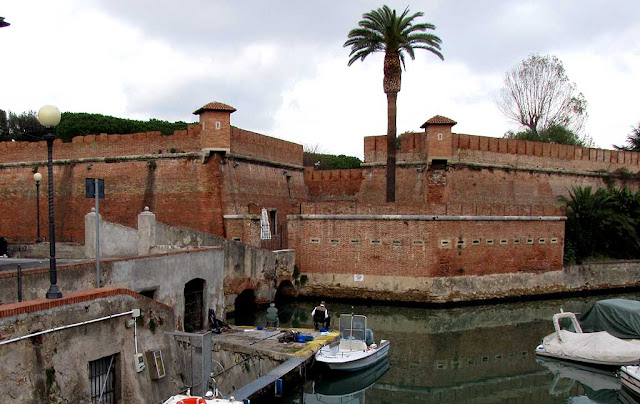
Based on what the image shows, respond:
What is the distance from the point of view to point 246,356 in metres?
11.4

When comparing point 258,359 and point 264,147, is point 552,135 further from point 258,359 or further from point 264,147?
point 258,359

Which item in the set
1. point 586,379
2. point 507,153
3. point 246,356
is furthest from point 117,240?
point 507,153

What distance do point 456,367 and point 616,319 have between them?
4.51 m

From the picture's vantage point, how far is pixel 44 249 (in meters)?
18.9

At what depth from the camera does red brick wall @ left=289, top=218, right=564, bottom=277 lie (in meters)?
20.0

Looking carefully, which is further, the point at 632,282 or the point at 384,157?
the point at 384,157

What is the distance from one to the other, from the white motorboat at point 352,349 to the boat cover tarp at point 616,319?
6.06 metres

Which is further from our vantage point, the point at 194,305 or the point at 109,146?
the point at 109,146

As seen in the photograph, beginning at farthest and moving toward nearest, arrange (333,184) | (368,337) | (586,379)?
(333,184) < (586,379) < (368,337)

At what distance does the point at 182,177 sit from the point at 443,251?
10.4 metres

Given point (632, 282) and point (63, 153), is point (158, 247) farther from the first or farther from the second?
point (632, 282)

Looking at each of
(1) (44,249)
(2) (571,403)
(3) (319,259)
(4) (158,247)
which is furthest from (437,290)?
(1) (44,249)

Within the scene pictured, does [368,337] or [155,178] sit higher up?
[155,178]

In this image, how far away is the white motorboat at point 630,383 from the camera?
11516 millimetres
